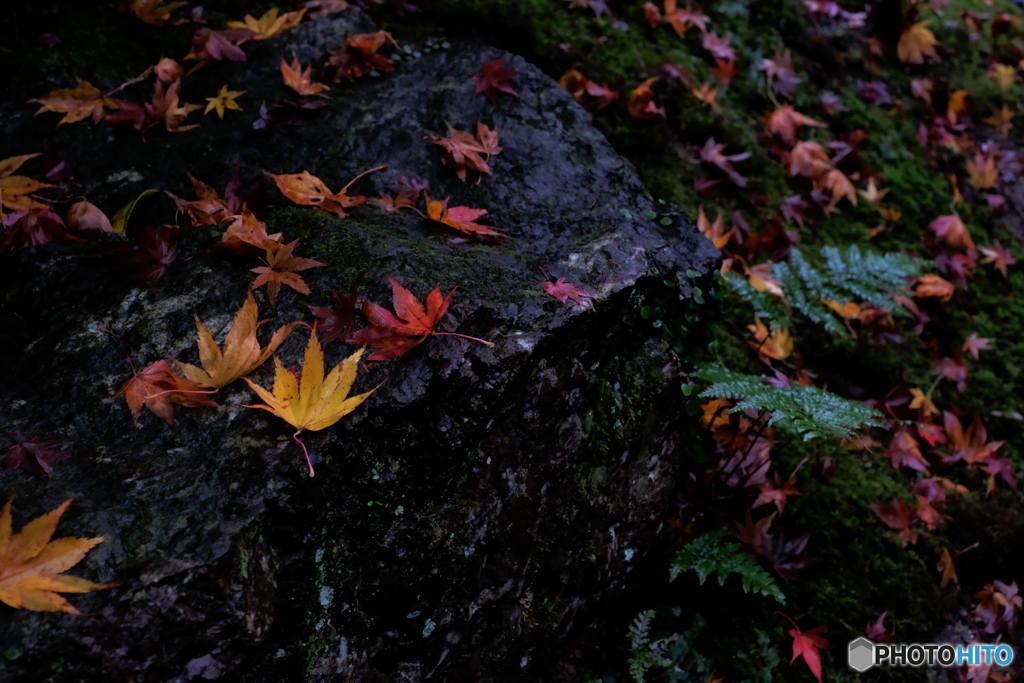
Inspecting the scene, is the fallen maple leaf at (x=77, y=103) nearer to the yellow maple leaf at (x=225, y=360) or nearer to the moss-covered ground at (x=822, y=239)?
the moss-covered ground at (x=822, y=239)

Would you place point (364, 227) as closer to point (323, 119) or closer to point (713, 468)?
point (323, 119)

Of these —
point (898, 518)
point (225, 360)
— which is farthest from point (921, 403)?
point (225, 360)

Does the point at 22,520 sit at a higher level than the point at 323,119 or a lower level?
lower

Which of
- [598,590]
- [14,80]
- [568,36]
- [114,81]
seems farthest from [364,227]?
[568,36]

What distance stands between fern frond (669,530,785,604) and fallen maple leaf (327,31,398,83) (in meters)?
2.39

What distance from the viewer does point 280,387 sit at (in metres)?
1.48

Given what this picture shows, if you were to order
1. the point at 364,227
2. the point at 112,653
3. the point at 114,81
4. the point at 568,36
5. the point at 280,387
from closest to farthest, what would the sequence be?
the point at 112,653 < the point at 280,387 < the point at 364,227 < the point at 114,81 < the point at 568,36

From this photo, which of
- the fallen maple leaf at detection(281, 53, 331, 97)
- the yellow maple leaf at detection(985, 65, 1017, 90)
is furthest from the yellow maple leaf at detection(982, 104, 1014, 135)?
the fallen maple leaf at detection(281, 53, 331, 97)

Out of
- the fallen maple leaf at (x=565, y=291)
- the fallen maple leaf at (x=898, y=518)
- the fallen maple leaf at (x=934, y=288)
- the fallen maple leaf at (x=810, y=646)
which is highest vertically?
the fallen maple leaf at (x=565, y=291)

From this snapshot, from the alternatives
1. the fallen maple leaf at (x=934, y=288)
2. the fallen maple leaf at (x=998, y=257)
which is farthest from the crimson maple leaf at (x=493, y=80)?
the fallen maple leaf at (x=998, y=257)

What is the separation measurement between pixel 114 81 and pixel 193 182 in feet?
3.16

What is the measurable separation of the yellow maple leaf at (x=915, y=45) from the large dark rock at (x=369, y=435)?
3.51 meters

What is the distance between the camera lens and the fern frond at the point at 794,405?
6.04 feet

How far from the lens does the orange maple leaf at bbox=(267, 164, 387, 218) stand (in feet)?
6.94
